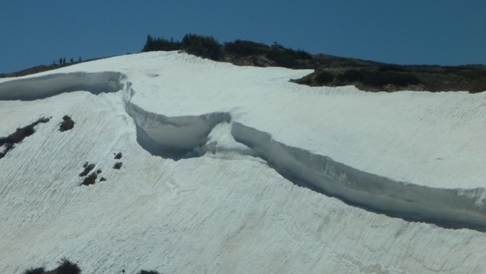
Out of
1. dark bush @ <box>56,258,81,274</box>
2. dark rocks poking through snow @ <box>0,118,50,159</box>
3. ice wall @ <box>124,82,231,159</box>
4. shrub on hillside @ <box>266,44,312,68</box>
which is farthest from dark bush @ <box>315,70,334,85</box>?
dark rocks poking through snow @ <box>0,118,50,159</box>

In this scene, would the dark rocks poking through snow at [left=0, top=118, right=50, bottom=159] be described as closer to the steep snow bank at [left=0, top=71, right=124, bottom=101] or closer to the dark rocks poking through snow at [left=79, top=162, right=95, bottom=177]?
the steep snow bank at [left=0, top=71, right=124, bottom=101]

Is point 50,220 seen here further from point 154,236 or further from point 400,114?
point 400,114

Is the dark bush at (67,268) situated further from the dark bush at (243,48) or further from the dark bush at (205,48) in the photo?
the dark bush at (243,48)

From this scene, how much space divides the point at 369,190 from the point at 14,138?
610 inches

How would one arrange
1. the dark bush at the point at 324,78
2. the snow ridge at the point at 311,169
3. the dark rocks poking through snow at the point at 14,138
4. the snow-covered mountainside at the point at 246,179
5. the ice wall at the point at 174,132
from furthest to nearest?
the dark rocks poking through snow at the point at 14,138 → the dark bush at the point at 324,78 → the ice wall at the point at 174,132 → the snow-covered mountainside at the point at 246,179 → the snow ridge at the point at 311,169

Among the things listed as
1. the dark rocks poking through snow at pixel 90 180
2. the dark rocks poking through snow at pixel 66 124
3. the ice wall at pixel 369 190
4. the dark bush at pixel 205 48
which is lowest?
the ice wall at pixel 369 190

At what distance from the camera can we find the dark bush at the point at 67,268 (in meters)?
23.2

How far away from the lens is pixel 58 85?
35.0 metres

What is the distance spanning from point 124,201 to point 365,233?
331 inches

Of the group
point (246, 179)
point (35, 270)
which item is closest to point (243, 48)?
point (246, 179)

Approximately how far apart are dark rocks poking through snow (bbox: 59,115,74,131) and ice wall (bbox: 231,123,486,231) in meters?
8.47

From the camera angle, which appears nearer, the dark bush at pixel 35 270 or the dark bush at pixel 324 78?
the dark bush at pixel 35 270

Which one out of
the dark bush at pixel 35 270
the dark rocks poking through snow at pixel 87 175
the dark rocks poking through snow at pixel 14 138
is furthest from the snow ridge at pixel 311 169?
the dark bush at pixel 35 270

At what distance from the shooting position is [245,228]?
72.9 feet
